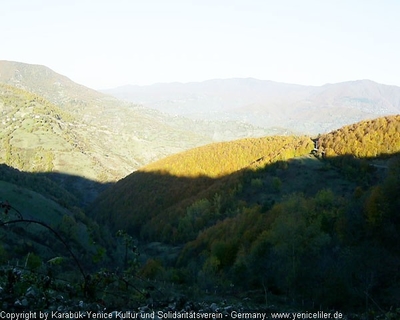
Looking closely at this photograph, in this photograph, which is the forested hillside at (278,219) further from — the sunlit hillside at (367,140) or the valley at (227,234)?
the sunlit hillside at (367,140)

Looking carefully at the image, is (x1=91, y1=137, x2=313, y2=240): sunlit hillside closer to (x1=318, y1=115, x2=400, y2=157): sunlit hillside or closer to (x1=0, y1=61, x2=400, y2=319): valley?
(x1=0, y1=61, x2=400, y2=319): valley

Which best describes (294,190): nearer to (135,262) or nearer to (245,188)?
(245,188)

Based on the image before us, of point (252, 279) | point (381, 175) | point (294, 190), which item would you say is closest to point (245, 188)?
point (294, 190)

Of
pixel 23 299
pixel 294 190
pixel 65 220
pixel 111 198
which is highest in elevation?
pixel 23 299

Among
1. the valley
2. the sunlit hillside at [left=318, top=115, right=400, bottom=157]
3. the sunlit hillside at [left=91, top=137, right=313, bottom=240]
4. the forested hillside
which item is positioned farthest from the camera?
the sunlit hillside at [left=91, top=137, right=313, bottom=240]

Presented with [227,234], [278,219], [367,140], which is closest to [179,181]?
[367,140]

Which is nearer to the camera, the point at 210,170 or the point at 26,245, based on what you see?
the point at 26,245

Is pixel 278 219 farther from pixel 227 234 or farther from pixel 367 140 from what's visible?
pixel 367 140

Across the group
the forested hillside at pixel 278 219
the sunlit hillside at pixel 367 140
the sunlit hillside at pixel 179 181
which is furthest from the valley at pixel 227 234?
the sunlit hillside at pixel 179 181

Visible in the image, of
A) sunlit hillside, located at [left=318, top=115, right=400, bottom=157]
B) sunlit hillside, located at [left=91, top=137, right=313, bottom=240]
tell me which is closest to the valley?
sunlit hillside, located at [left=318, top=115, right=400, bottom=157]

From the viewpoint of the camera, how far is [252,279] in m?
47.0

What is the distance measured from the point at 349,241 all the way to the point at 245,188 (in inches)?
3114

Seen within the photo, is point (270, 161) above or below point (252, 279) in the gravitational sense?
above

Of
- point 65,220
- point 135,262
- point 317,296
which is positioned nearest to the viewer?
point 135,262
